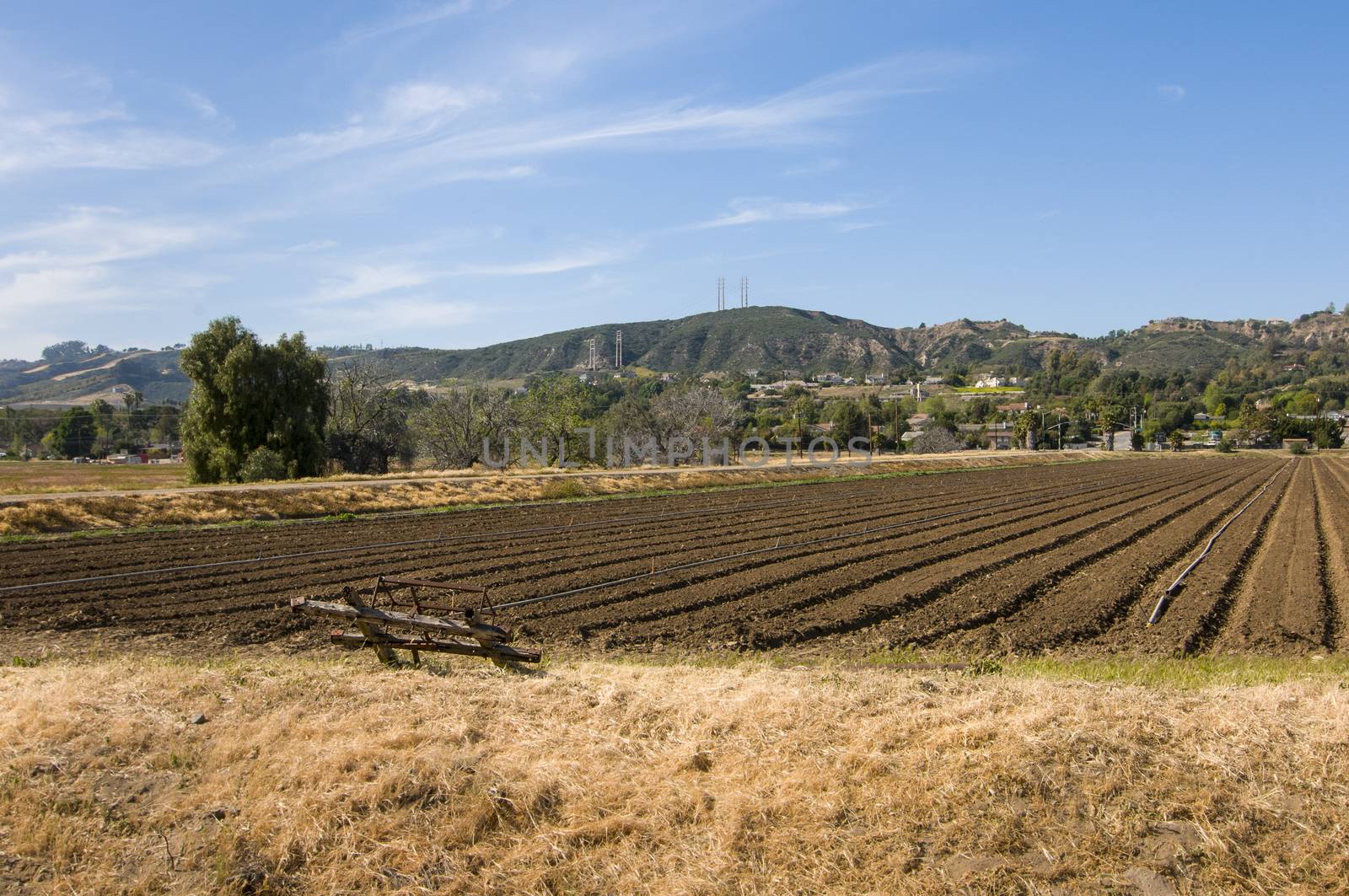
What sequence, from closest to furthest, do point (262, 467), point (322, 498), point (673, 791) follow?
point (673, 791)
point (322, 498)
point (262, 467)

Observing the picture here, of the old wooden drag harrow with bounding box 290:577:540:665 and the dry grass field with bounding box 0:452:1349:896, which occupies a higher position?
the old wooden drag harrow with bounding box 290:577:540:665

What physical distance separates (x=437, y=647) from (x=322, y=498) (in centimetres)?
2532

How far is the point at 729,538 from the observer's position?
22609 millimetres

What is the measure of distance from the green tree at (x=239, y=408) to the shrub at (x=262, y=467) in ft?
1.98

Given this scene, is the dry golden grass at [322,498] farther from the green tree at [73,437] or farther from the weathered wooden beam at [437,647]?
the green tree at [73,437]

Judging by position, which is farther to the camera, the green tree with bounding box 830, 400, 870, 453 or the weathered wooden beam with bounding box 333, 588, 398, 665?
the green tree with bounding box 830, 400, 870, 453

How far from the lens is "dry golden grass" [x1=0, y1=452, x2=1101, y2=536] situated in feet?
83.1

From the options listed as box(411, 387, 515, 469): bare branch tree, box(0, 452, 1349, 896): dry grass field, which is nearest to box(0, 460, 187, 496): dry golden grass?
box(411, 387, 515, 469): bare branch tree

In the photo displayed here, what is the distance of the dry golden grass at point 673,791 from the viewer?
15.2 feet

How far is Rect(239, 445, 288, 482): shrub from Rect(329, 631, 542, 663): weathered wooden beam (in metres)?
37.5

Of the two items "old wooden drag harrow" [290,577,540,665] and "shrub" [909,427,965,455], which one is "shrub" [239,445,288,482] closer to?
"old wooden drag harrow" [290,577,540,665]

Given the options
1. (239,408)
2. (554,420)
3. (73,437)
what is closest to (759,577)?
(239,408)

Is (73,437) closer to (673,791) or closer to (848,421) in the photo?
(848,421)

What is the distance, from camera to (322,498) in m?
31.2
